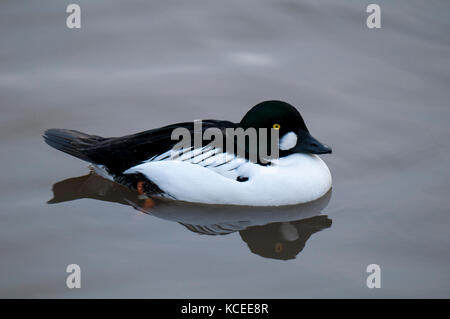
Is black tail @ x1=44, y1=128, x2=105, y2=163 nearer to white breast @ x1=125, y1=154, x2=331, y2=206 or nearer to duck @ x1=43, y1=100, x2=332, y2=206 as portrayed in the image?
duck @ x1=43, y1=100, x2=332, y2=206

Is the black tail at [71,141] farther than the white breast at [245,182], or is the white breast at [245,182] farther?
the black tail at [71,141]

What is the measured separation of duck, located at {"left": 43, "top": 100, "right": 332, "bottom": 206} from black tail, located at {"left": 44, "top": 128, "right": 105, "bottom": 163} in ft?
0.67

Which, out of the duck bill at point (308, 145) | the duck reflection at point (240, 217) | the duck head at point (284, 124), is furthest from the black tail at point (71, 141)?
the duck bill at point (308, 145)

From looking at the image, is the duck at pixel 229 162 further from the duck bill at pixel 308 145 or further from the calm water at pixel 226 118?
the calm water at pixel 226 118

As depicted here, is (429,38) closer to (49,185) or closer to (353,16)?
(353,16)

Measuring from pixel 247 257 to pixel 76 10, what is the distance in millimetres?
6384

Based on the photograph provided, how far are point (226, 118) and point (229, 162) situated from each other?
6.41 ft

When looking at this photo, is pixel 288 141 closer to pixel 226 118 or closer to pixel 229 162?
pixel 229 162

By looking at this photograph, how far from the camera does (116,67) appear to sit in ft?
34.2

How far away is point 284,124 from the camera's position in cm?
748

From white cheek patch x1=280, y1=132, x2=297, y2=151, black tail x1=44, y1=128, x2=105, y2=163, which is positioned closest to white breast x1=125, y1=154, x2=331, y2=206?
white cheek patch x1=280, y1=132, x2=297, y2=151

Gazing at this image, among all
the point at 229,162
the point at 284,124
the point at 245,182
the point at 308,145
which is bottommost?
the point at 245,182

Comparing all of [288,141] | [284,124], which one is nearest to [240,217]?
[288,141]

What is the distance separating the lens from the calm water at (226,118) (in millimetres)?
6641
